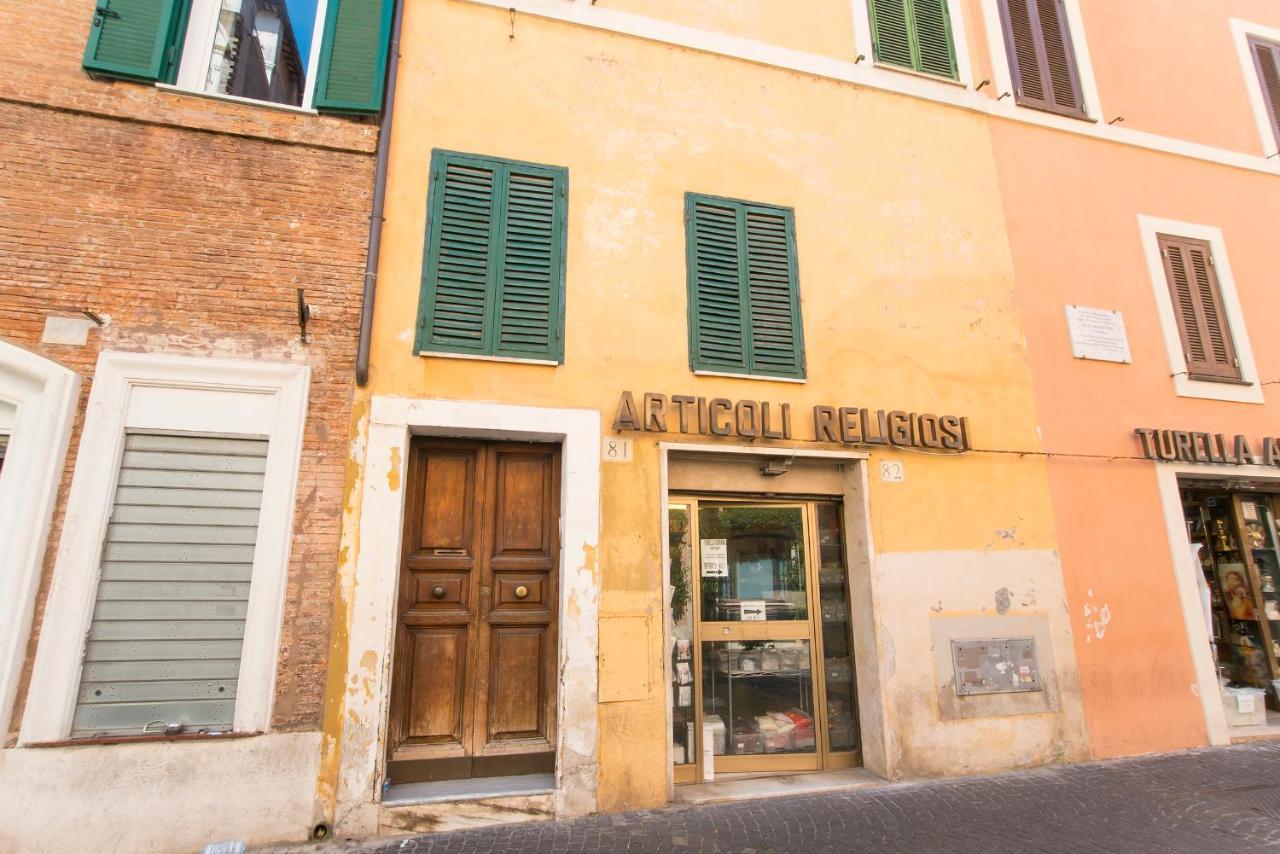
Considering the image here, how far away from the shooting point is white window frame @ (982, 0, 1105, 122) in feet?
24.9

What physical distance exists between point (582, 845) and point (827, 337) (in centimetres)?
460

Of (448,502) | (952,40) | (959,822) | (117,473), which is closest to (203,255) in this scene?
(117,473)

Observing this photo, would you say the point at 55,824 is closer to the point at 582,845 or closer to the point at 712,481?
the point at 582,845

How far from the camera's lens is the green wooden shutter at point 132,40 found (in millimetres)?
4992

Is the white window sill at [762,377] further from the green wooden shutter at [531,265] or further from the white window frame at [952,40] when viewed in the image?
the white window frame at [952,40]

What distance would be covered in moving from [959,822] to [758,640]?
1.90 metres

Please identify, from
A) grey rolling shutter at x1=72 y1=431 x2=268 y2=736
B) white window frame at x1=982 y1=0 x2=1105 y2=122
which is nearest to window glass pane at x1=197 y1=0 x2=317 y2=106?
grey rolling shutter at x1=72 y1=431 x2=268 y2=736

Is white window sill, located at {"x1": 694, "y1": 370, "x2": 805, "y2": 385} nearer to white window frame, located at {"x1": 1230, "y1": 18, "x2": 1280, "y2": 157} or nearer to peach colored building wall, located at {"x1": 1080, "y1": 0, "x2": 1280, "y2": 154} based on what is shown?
peach colored building wall, located at {"x1": 1080, "y1": 0, "x2": 1280, "y2": 154}

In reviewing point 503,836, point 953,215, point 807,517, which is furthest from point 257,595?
point 953,215

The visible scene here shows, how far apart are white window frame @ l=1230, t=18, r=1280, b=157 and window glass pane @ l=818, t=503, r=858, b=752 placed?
27.3 ft

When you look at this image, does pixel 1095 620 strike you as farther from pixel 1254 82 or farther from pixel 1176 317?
pixel 1254 82

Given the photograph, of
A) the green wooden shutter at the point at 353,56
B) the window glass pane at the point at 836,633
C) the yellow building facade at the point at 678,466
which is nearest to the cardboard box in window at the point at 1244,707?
the yellow building facade at the point at 678,466

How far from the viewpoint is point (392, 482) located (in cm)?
475

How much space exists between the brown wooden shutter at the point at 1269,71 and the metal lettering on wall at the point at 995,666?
27.5 feet
